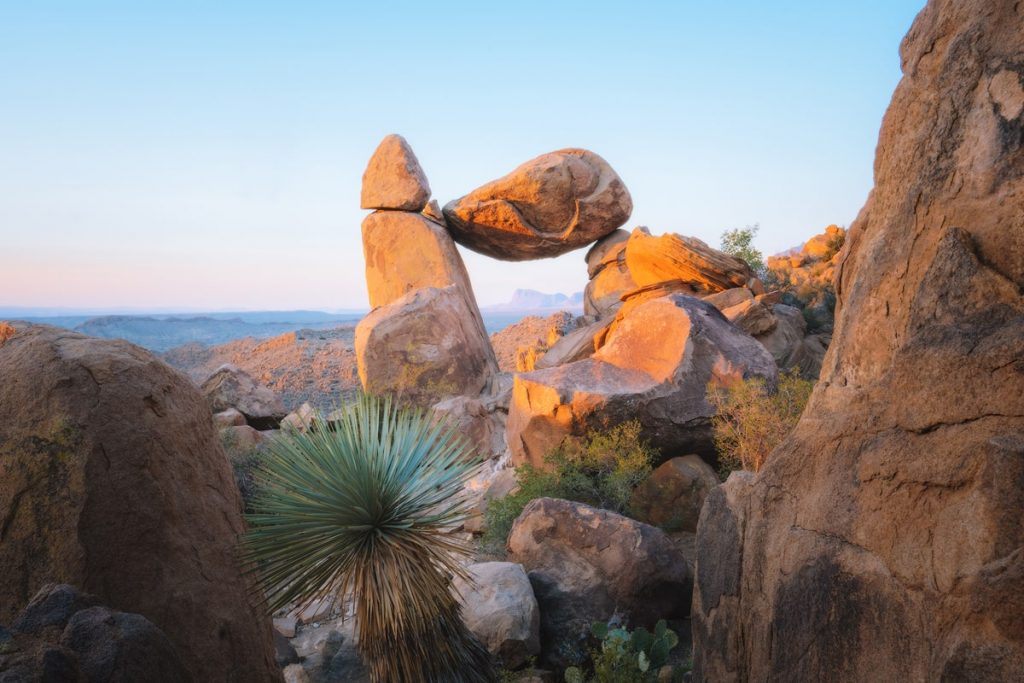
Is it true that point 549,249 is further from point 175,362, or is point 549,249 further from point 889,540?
point 175,362

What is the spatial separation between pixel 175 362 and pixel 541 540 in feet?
113

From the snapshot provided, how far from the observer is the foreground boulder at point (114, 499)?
13.3 ft

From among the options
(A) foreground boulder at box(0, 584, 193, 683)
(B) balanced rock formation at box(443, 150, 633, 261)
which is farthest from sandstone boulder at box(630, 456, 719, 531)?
(B) balanced rock formation at box(443, 150, 633, 261)

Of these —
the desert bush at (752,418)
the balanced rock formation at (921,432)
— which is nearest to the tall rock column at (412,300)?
the desert bush at (752,418)

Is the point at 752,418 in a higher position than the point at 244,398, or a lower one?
higher

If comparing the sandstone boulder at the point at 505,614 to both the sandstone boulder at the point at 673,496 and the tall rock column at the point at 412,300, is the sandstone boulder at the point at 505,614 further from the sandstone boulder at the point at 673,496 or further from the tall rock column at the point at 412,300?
the tall rock column at the point at 412,300

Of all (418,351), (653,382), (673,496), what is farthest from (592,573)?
(418,351)

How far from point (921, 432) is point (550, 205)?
1758 cm

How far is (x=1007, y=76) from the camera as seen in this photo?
3.77 m

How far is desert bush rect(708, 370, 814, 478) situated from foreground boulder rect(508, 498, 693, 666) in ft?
8.51

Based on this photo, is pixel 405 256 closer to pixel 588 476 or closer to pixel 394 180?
Result: pixel 394 180

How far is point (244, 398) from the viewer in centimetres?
1784

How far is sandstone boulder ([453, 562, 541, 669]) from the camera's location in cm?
675

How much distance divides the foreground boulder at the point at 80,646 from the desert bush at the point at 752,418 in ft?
24.6
